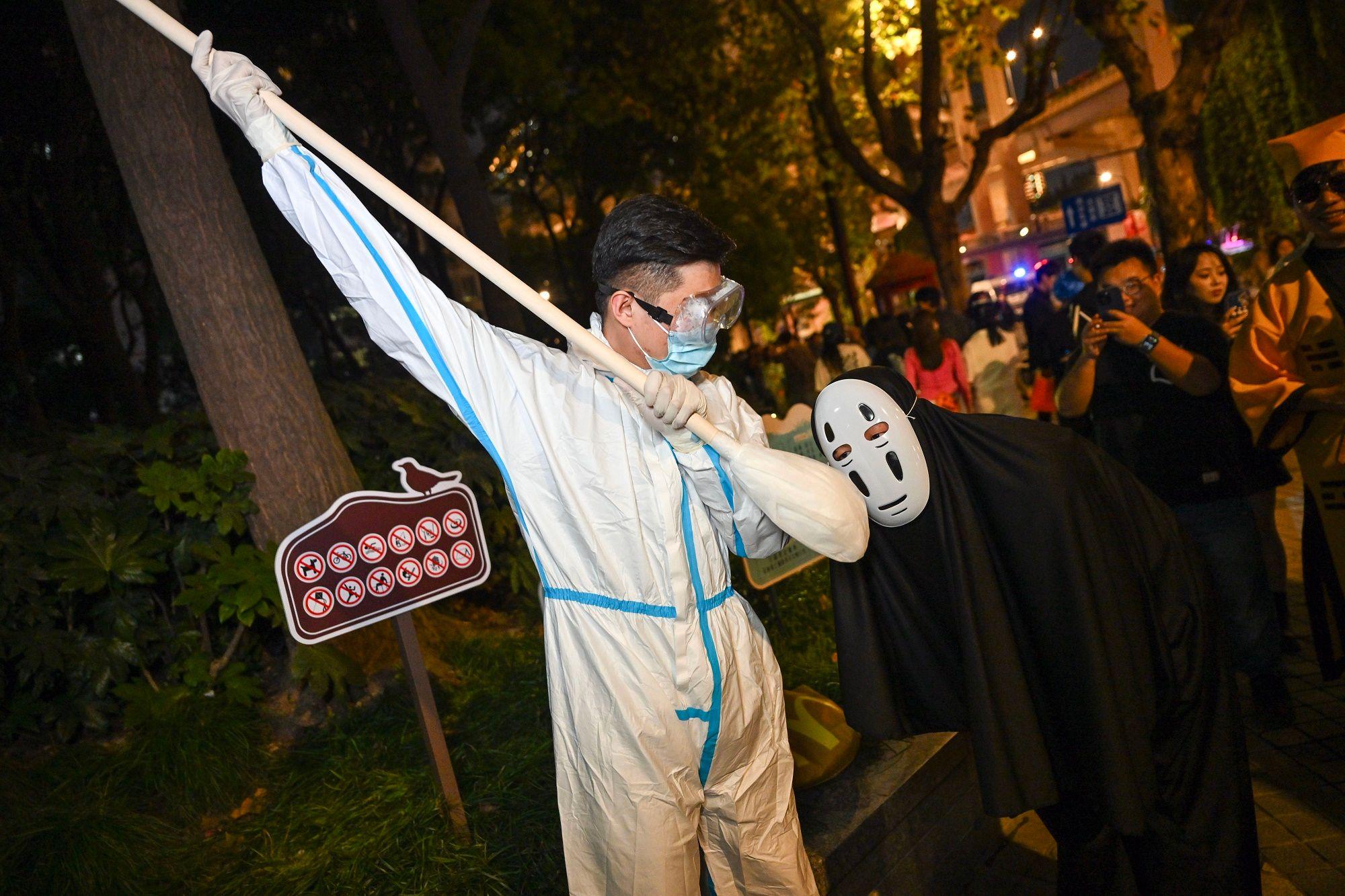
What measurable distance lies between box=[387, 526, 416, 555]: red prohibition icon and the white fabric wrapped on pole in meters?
1.21

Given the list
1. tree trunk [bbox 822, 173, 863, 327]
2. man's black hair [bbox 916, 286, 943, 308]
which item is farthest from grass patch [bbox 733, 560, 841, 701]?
tree trunk [bbox 822, 173, 863, 327]

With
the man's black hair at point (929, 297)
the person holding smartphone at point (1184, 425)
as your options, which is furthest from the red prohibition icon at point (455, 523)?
the man's black hair at point (929, 297)

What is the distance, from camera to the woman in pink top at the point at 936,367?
7.82 m

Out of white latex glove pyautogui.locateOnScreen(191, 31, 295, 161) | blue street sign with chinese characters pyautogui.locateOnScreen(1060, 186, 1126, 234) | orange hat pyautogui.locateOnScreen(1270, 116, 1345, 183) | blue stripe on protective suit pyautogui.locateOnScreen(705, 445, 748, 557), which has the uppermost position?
blue street sign with chinese characters pyautogui.locateOnScreen(1060, 186, 1126, 234)

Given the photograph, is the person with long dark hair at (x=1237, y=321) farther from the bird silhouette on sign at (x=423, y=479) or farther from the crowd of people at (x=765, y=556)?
the bird silhouette on sign at (x=423, y=479)

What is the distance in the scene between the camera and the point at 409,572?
3148 millimetres

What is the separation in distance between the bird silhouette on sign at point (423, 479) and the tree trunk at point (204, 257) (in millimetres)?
1324

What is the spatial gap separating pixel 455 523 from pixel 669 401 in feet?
4.95

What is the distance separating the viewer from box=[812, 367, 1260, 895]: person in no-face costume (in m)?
2.54

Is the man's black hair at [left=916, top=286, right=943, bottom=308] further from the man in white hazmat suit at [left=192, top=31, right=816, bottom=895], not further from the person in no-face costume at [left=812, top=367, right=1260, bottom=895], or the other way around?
the man in white hazmat suit at [left=192, top=31, right=816, bottom=895]

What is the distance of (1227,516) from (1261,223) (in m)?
17.4

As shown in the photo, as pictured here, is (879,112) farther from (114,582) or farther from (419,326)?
(419,326)

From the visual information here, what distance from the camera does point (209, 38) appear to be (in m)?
2.33

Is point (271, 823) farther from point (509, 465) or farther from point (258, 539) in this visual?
point (509, 465)
